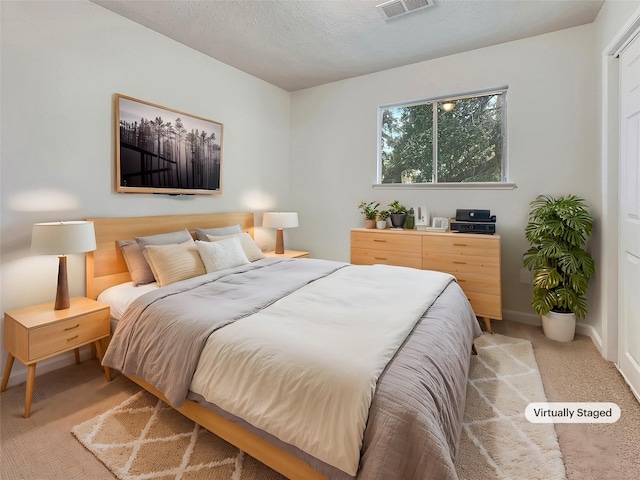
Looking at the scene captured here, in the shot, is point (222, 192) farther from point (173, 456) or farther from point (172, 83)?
point (173, 456)

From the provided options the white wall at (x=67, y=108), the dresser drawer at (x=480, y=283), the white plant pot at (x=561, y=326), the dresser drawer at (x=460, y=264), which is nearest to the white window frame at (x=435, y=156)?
the dresser drawer at (x=460, y=264)

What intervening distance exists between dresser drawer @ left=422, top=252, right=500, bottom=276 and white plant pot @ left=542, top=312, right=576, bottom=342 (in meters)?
0.57

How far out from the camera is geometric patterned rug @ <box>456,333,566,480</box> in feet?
5.02

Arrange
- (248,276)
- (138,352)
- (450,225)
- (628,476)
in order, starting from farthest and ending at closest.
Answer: (450,225), (248,276), (138,352), (628,476)

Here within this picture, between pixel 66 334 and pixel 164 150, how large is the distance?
180 cm

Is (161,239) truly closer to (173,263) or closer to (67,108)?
(173,263)

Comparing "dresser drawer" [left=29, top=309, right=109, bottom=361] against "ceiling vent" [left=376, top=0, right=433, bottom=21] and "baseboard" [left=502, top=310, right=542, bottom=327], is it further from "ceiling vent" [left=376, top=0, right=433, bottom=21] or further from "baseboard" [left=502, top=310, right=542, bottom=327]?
"baseboard" [left=502, top=310, right=542, bottom=327]

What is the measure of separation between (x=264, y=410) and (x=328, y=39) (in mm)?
3215

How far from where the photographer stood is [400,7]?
2633 millimetres

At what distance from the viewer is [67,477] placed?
151cm

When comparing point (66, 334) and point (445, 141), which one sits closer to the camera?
point (66, 334)

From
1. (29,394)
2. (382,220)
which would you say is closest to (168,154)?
(29,394)

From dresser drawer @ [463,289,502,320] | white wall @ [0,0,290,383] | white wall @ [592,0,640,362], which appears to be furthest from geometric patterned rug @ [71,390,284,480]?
white wall @ [592,0,640,362]

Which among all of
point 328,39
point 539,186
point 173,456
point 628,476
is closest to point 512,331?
point 539,186
